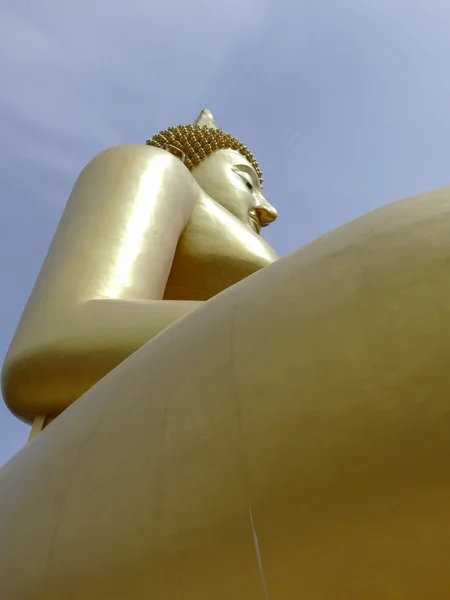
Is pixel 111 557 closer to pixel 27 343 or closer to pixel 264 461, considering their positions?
pixel 264 461

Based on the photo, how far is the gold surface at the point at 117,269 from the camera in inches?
80.7

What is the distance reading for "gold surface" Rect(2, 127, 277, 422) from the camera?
2.05 m

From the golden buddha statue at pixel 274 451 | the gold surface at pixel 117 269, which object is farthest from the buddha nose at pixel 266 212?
the golden buddha statue at pixel 274 451

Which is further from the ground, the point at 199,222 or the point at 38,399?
the point at 199,222

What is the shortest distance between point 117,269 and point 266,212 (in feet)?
6.25

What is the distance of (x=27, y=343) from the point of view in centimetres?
213

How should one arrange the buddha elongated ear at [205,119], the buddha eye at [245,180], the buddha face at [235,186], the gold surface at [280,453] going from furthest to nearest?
the buddha elongated ear at [205,119] → the buddha eye at [245,180] → the buddha face at [235,186] → the gold surface at [280,453]

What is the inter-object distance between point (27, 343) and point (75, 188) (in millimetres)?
1051

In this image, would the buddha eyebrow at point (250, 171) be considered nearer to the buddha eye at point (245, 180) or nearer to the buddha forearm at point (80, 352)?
the buddha eye at point (245, 180)

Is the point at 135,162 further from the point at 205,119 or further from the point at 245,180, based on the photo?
the point at 205,119

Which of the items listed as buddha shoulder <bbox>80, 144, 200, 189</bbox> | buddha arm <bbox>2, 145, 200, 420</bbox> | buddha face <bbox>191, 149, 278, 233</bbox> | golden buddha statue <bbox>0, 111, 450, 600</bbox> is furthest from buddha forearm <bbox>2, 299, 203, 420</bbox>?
buddha face <bbox>191, 149, 278, 233</bbox>

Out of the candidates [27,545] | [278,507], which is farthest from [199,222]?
[278,507]

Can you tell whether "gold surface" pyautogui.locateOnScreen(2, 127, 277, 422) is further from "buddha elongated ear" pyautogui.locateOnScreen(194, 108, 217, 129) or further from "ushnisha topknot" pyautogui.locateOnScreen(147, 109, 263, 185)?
"buddha elongated ear" pyautogui.locateOnScreen(194, 108, 217, 129)

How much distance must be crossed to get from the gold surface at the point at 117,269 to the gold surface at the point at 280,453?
736mm
